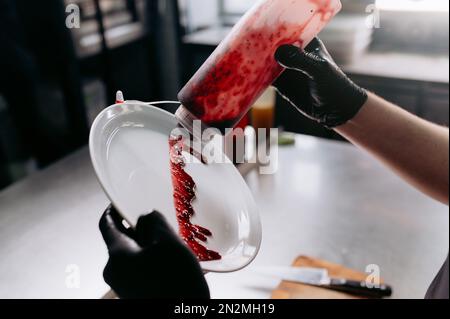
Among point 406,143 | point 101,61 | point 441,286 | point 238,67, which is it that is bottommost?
point 441,286

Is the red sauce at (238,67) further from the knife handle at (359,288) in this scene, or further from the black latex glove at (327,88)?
the knife handle at (359,288)

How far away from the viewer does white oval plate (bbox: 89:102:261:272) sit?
720mm

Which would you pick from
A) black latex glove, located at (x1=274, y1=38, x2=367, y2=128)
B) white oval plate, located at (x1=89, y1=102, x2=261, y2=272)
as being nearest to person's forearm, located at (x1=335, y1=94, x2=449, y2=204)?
black latex glove, located at (x1=274, y1=38, x2=367, y2=128)

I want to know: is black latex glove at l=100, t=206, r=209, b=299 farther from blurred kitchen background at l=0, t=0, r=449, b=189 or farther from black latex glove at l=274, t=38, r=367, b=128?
blurred kitchen background at l=0, t=0, r=449, b=189

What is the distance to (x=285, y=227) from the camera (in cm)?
113

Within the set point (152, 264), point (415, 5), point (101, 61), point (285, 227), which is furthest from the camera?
point (101, 61)

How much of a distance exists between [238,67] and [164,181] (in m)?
0.27

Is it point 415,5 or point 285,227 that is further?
point 415,5

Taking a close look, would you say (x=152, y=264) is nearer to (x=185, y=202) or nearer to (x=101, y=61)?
(x=185, y=202)

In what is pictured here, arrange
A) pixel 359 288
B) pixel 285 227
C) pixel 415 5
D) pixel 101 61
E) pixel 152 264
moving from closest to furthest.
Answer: pixel 152 264 < pixel 359 288 < pixel 285 227 < pixel 415 5 < pixel 101 61

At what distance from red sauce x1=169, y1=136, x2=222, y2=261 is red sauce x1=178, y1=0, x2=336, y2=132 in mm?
141

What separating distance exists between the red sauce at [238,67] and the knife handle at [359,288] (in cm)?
44

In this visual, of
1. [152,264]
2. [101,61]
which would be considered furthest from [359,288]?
[101,61]
